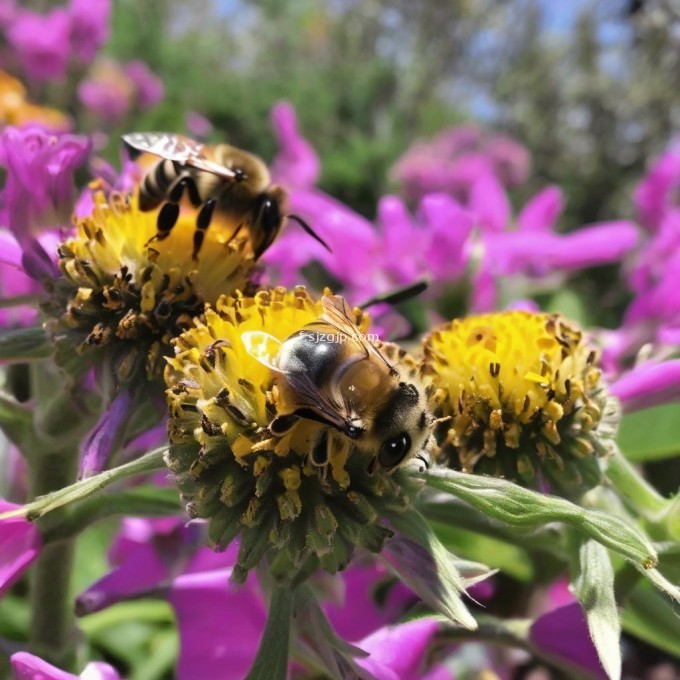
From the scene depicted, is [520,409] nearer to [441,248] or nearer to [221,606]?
[221,606]

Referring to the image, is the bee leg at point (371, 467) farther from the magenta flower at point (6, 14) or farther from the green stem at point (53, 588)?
the magenta flower at point (6, 14)

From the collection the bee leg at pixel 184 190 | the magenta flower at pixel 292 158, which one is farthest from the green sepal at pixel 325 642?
the magenta flower at pixel 292 158

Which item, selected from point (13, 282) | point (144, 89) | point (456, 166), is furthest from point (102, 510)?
point (144, 89)

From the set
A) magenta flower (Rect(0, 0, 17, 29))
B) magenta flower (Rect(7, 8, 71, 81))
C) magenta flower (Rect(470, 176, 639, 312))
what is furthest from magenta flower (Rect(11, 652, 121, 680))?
magenta flower (Rect(0, 0, 17, 29))

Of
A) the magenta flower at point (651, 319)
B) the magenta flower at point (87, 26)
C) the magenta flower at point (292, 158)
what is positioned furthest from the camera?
the magenta flower at point (87, 26)

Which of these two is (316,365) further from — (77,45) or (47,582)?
(77,45)

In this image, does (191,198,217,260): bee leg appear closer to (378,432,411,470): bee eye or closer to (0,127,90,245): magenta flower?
(0,127,90,245): magenta flower
